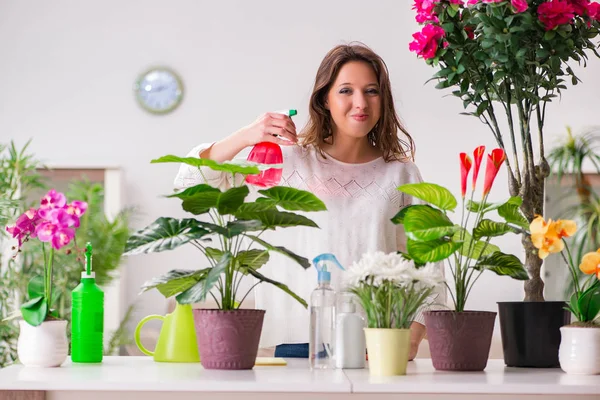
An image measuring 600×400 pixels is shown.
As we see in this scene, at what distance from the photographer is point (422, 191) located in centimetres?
167

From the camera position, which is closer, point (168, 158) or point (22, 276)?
point (168, 158)

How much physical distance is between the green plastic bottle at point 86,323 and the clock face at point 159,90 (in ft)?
12.7

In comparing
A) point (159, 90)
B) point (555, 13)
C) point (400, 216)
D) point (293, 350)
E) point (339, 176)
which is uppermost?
point (159, 90)

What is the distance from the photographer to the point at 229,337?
1.60 m

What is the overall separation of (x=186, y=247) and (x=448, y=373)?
4.03m

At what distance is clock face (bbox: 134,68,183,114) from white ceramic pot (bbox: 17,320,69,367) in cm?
392

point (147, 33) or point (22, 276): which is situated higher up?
point (147, 33)

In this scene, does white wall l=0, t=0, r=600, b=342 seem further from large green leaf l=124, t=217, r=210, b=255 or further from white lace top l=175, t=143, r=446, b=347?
large green leaf l=124, t=217, r=210, b=255

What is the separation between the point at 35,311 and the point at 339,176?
36.1 inches

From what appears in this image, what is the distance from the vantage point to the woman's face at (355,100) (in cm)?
226

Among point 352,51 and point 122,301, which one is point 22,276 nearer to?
point 122,301

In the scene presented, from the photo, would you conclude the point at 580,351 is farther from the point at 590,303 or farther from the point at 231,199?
the point at 231,199

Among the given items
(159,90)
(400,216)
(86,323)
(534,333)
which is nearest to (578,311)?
(534,333)

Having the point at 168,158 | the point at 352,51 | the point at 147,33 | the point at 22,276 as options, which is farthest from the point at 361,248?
the point at 147,33
